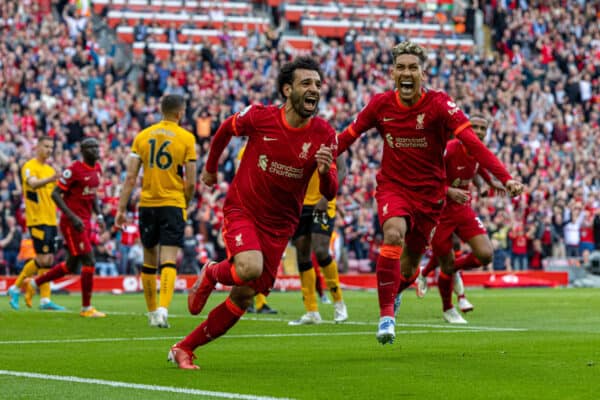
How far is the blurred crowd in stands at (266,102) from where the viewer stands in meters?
28.7

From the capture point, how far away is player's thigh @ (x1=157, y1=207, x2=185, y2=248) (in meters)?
14.0

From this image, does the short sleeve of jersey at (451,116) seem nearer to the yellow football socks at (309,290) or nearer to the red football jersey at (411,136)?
the red football jersey at (411,136)

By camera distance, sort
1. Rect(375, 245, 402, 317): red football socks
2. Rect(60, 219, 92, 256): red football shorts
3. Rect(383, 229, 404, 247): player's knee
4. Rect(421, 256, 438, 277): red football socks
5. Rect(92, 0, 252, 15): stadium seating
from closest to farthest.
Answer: Rect(375, 245, 402, 317): red football socks
Rect(383, 229, 404, 247): player's knee
Rect(421, 256, 438, 277): red football socks
Rect(60, 219, 92, 256): red football shorts
Rect(92, 0, 252, 15): stadium seating

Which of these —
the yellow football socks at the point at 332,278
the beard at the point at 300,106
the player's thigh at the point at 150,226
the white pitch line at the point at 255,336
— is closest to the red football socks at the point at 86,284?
the player's thigh at the point at 150,226

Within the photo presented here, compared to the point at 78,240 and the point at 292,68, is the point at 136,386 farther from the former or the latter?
the point at 78,240

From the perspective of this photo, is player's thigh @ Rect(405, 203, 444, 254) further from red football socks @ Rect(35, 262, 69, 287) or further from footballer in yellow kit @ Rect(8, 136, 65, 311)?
footballer in yellow kit @ Rect(8, 136, 65, 311)

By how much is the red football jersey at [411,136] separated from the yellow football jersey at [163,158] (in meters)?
3.52

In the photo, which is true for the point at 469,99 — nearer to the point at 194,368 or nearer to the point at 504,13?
the point at 504,13

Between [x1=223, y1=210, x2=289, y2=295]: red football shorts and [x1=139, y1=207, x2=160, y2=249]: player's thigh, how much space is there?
4939 millimetres

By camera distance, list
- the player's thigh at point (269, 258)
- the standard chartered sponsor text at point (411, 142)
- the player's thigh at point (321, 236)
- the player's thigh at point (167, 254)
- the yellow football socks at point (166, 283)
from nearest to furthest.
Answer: the player's thigh at point (269, 258), the standard chartered sponsor text at point (411, 142), the yellow football socks at point (166, 283), the player's thigh at point (167, 254), the player's thigh at point (321, 236)

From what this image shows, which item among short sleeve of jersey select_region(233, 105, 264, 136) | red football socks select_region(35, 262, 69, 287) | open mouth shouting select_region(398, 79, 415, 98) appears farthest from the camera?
red football socks select_region(35, 262, 69, 287)

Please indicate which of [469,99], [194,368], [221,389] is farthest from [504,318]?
[469,99]

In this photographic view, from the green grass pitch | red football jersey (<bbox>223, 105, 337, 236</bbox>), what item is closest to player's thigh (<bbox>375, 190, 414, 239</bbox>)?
the green grass pitch

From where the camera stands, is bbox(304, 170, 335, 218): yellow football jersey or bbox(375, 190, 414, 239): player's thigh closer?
bbox(375, 190, 414, 239): player's thigh
